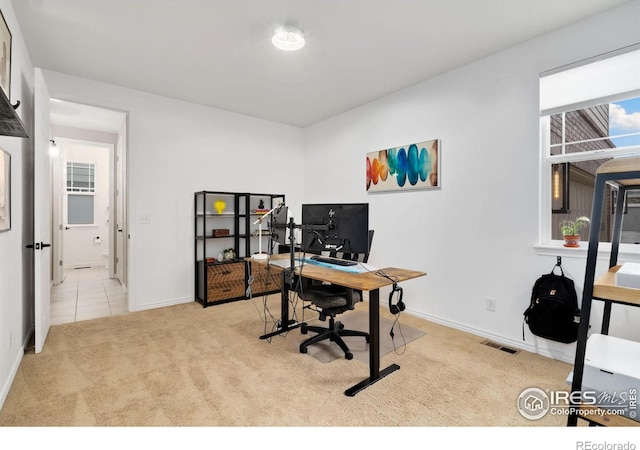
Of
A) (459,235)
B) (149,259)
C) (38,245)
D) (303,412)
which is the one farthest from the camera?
(149,259)

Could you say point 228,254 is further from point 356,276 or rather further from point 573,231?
point 573,231

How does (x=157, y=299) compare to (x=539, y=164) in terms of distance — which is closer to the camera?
(x=539, y=164)

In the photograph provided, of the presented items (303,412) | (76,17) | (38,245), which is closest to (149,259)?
(38,245)

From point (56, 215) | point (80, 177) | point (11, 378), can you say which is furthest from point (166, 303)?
point (80, 177)

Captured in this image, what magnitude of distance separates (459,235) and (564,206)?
86cm

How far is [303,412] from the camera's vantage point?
182 centimetres

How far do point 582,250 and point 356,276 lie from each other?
1.73 metres

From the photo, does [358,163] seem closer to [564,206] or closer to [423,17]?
[423,17]

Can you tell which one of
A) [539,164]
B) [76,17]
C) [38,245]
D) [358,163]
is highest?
[76,17]

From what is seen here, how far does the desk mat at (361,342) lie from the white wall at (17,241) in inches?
78.9

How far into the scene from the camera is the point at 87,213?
6.76 m

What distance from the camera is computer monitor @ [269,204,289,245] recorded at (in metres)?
2.55

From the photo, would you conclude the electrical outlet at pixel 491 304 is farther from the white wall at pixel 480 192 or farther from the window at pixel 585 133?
the window at pixel 585 133

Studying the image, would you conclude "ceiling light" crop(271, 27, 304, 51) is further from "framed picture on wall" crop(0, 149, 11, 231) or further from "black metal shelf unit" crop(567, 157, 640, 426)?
"black metal shelf unit" crop(567, 157, 640, 426)
